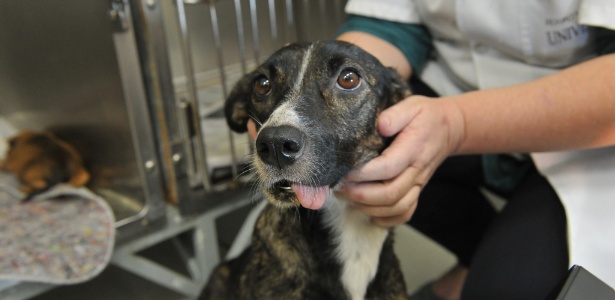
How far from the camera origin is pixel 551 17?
113 centimetres

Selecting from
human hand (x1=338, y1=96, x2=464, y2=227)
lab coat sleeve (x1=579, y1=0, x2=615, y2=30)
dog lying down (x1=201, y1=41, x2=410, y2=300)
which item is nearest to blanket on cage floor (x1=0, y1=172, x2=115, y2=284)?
dog lying down (x1=201, y1=41, x2=410, y2=300)

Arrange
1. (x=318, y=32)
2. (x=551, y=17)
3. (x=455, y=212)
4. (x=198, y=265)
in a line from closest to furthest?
1. (x=551, y=17)
2. (x=455, y=212)
3. (x=198, y=265)
4. (x=318, y=32)

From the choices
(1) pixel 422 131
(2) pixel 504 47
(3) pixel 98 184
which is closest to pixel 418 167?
(1) pixel 422 131

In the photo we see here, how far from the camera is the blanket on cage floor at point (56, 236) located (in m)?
1.29

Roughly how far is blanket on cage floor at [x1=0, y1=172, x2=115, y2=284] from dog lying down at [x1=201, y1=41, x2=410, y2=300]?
47 cm

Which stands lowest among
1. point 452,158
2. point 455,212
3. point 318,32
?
point 455,212

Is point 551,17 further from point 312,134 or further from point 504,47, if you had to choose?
point 312,134

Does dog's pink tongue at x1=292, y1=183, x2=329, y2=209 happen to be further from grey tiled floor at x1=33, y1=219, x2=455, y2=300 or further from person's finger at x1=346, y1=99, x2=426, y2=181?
grey tiled floor at x1=33, y1=219, x2=455, y2=300

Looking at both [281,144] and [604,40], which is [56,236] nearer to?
[281,144]

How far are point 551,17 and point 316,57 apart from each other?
0.56 m

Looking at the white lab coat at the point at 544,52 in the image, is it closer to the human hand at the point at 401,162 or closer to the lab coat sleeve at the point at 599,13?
the lab coat sleeve at the point at 599,13

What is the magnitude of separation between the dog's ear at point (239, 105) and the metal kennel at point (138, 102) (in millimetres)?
398

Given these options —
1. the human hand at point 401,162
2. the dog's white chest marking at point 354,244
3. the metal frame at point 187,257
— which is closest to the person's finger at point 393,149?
the human hand at point 401,162

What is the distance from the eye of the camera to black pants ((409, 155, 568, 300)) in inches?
45.4
